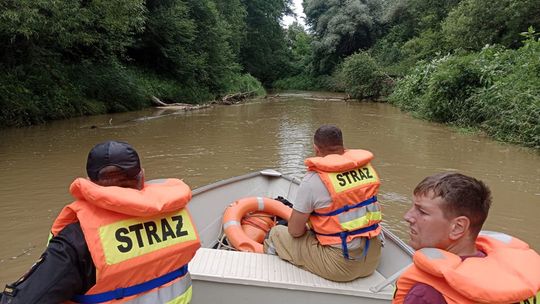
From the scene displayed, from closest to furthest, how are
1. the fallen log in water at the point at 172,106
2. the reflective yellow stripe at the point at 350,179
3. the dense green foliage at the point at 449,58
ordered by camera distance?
1. the reflective yellow stripe at the point at 350,179
2. the dense green foliage at the point at 449,58
3. the fallen log in water at the point at 172,106

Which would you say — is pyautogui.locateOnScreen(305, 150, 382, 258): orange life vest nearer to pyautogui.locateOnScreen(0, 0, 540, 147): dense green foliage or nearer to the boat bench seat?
the boat bench seat

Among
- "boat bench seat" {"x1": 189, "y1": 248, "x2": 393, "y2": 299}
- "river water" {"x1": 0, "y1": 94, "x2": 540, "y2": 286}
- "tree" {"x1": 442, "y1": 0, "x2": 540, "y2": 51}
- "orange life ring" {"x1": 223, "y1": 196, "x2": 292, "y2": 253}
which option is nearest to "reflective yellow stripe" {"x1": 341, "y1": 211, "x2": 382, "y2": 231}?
"boat bench seat" {"x1": 189, "y1": 248, "x2": 393, "y2": 299}

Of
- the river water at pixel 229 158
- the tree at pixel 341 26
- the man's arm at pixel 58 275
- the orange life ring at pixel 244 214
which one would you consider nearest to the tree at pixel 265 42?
the tree at pixel 341 26

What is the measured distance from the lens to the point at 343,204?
9.18 ft

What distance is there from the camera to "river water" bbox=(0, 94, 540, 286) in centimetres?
527

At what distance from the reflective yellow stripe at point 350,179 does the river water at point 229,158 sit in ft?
8.06

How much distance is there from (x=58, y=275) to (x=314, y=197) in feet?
5.52

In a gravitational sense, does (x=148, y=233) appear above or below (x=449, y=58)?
below

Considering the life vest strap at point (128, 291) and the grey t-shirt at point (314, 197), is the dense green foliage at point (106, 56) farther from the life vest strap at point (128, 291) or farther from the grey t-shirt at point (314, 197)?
the life vest strap at point (128, 291)

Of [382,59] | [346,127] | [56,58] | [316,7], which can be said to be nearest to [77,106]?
[56,58]

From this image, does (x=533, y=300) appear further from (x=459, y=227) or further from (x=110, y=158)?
(x=110, y=158)

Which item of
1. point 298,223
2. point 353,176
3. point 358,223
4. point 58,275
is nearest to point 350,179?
point 353,176

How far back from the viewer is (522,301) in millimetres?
1222

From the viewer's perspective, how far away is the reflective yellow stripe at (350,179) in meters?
2.79
